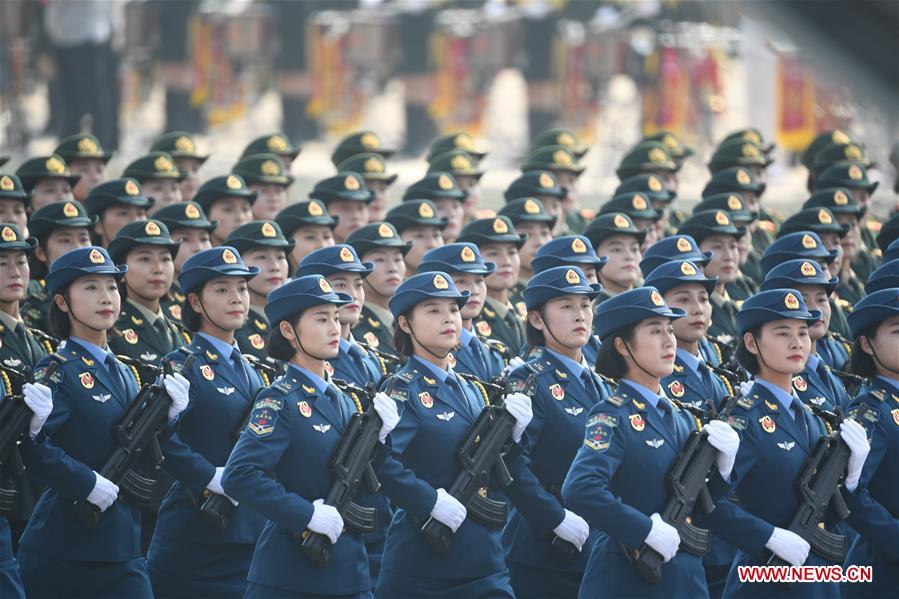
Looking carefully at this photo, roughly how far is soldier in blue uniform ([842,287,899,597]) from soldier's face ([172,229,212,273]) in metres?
3.80

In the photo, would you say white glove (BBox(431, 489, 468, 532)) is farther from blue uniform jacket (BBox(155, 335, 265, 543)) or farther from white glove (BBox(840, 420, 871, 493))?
white glove (BBox(840, 420, 871, 493))

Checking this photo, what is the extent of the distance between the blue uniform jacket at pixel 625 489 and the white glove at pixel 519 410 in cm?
48

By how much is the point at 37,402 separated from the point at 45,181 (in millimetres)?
4332

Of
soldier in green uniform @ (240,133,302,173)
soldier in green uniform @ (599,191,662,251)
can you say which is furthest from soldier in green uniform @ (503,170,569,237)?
soldier in green uniform @ (240,133,302,173)

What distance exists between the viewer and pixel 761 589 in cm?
586

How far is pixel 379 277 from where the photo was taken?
8.78 m

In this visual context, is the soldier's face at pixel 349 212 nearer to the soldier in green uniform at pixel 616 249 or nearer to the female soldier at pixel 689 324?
the soldier in green uniform at pixel 616 249

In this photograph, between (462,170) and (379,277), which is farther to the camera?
(462,170)

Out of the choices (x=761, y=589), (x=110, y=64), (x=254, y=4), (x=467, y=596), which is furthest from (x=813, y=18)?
(x=254, y=4)

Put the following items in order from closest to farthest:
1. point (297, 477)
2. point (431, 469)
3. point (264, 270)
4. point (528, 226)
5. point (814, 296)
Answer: point (297, 477)
point (431, 469)
point (814, 296)
point (264, 270)
point (528, 226)

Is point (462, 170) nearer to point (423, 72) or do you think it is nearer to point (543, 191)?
point (543, 191)

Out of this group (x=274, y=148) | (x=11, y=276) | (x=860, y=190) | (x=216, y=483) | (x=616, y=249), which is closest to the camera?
(x=216, y=483)

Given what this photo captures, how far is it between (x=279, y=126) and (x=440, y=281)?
48.1ft

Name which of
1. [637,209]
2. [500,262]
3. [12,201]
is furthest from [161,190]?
[637,209]
